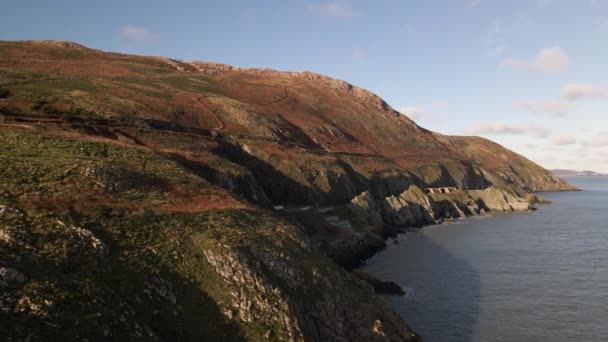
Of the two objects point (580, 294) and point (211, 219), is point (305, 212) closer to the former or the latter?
point (211, 219)

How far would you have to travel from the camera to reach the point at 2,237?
2731cm

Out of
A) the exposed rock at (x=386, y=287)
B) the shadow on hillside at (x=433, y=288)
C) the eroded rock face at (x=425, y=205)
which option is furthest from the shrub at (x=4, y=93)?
the exposed rock at (x=386, y=287)

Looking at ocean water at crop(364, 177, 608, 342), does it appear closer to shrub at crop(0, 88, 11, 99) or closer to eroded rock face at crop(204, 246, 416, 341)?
eroded rock face at crop(204, 246, 416, 341)

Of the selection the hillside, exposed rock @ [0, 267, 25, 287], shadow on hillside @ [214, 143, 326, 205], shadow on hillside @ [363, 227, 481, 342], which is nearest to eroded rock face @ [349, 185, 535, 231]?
the hillside

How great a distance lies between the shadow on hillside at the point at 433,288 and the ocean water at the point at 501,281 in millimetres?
110

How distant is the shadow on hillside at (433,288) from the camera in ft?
144

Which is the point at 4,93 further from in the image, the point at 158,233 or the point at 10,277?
the point at 10,277

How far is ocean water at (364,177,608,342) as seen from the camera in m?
43.4

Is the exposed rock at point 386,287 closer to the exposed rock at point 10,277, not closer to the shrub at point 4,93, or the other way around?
the exposed rock at point 10,277

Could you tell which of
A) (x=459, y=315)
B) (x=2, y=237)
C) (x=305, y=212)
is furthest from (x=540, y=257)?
(x=2, y=237)

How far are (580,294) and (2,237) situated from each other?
64.0 meters

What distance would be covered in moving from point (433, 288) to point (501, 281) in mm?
11463

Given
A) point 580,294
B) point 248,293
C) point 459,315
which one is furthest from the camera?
point 580,294

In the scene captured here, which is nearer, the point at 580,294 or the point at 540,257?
the point at 580,294
